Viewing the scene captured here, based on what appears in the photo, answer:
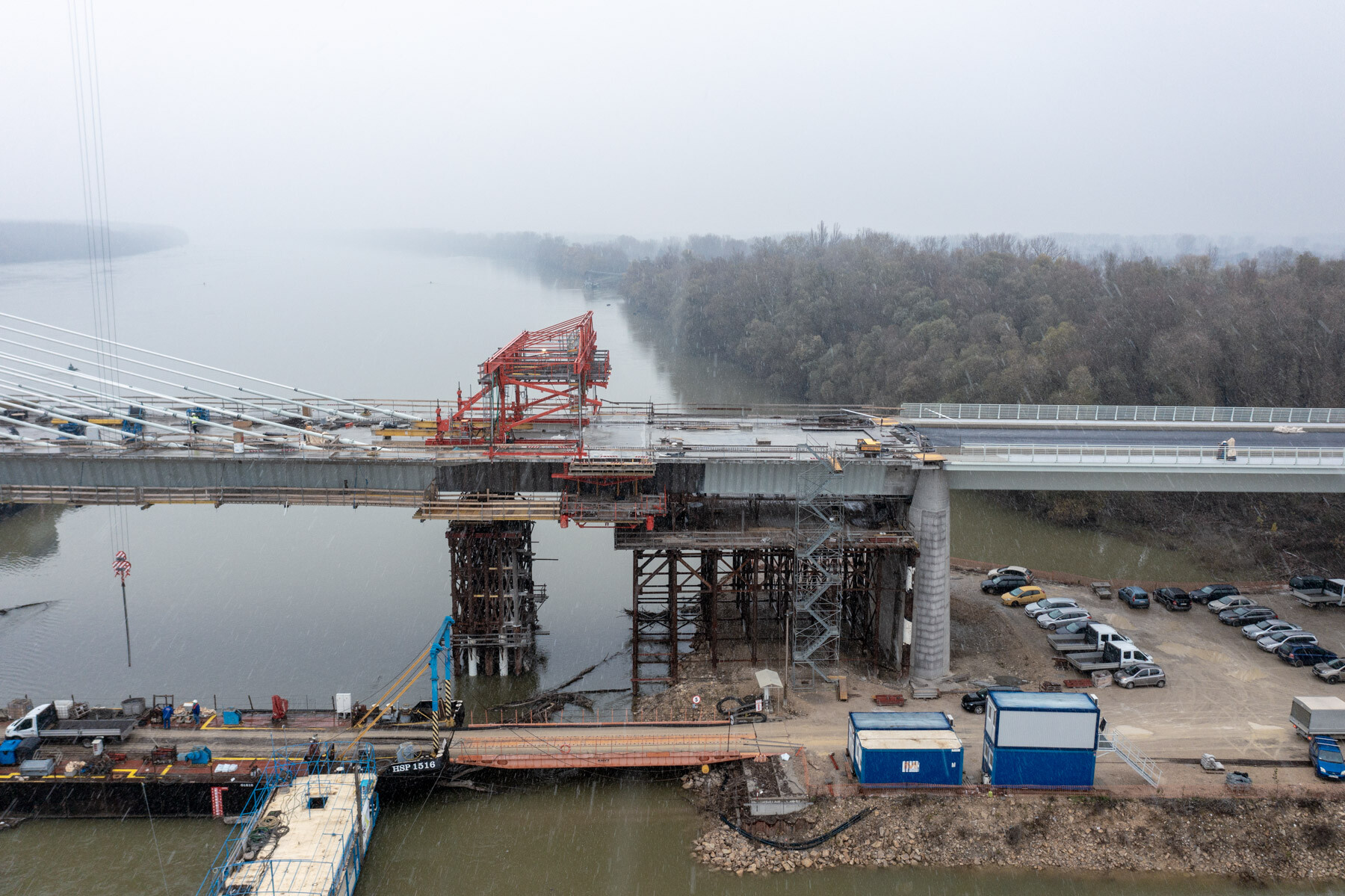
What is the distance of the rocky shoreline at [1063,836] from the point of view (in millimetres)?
22547

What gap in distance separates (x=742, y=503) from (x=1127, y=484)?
13.4 metres

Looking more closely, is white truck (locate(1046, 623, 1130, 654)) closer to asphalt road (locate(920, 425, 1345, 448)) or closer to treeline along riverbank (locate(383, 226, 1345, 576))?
asphalt road (locate(920, 425, 1345, 448))

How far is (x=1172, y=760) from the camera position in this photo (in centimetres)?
2542

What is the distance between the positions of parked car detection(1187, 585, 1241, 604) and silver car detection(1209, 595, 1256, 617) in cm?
53

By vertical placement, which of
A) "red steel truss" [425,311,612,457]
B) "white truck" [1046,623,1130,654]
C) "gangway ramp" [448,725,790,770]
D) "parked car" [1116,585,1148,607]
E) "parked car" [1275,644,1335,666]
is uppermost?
"red steel truss" [425,311,612,457]

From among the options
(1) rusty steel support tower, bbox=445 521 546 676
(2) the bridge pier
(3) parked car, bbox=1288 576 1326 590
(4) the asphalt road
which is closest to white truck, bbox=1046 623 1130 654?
(2) the bridge pier

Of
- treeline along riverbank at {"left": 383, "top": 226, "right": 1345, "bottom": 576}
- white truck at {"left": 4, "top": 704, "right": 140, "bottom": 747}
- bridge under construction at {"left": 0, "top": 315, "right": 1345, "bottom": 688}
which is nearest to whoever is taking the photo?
white truck at {"left": 4, "top": 704, "right": 140, "bottom": 747}

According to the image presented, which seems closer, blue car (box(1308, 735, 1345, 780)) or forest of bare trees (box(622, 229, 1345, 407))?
Answer: blue car (box(1308, 735, 1345, 780))

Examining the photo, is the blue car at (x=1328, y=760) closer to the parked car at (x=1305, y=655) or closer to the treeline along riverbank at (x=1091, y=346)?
the parked car at (x=1305, y=655)

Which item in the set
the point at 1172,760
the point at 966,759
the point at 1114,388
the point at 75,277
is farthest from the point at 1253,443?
the point at 75,277

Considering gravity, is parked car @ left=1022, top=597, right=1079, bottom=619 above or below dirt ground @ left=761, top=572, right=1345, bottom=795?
above

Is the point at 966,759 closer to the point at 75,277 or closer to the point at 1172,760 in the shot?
the point at 1172,760

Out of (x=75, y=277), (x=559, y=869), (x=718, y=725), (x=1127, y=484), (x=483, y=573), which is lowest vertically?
(x=559, y=869)

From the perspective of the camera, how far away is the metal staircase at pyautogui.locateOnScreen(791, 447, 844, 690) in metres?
29.1
